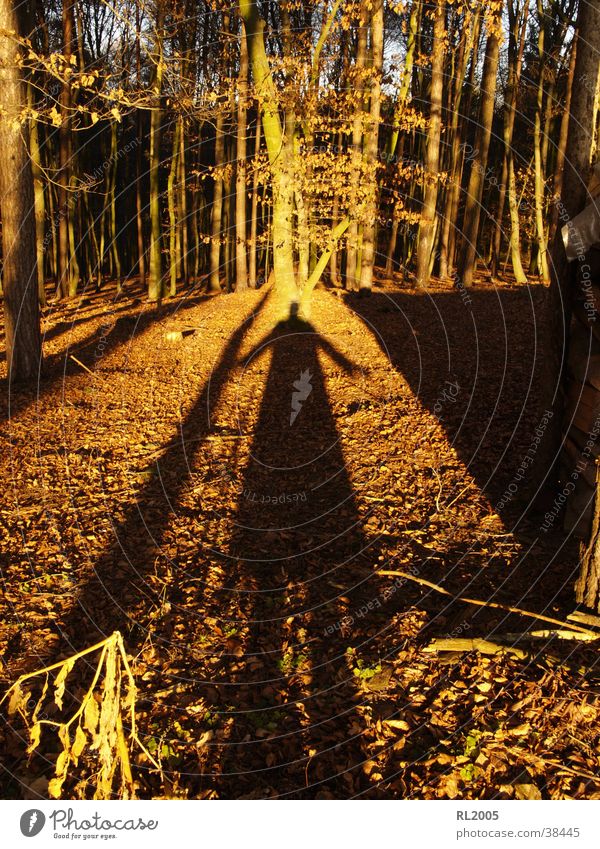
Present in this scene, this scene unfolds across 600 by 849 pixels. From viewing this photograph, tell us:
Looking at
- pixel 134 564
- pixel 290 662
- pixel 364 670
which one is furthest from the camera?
pixel 134 564

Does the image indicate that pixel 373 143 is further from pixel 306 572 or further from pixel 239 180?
pixel 306 572

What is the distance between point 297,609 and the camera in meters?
6.84

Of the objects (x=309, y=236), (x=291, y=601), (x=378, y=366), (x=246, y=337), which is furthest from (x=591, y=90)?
Result: (x=246, y=337)

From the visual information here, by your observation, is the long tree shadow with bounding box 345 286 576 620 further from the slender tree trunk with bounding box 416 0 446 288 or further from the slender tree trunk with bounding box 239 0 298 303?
the slender tree trunk with bounding box 239 0 298 303

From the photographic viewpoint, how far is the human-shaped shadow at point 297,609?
4816mm

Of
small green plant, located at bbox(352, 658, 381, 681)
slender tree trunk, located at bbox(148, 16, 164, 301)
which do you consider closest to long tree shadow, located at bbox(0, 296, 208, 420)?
slender tree trunk, located at bbox(148, 16, 164, 301)

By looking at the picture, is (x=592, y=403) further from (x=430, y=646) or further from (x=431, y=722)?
(x=431, y=722)

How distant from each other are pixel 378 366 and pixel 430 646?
389 inches

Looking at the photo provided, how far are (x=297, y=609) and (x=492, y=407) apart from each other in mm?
5921

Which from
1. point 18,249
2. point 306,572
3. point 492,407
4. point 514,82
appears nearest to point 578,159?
point 492,407

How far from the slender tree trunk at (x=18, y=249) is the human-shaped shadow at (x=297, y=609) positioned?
203 inches

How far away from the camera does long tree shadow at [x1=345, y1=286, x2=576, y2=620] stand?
6875 millimetres

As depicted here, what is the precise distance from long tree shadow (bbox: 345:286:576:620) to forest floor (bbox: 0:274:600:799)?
0.05m

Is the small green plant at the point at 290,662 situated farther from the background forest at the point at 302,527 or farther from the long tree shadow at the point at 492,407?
the long tree shadow at the point at 492,407
